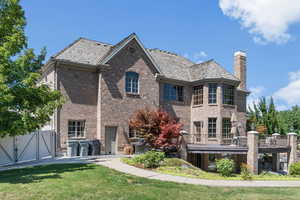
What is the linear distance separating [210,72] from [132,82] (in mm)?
8081

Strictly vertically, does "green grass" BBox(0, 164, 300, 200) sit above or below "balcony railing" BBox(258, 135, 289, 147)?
below

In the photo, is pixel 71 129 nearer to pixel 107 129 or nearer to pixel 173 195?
pixel 107 129

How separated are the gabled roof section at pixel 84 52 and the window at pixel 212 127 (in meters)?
11.9

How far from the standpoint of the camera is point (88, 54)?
21344mm

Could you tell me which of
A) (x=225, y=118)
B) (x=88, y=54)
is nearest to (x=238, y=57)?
(x=225, y=118)

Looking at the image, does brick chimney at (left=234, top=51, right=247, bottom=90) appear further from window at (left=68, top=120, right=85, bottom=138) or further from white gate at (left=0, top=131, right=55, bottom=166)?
white gate at (left=0, top=131, right=55, bottom=166)

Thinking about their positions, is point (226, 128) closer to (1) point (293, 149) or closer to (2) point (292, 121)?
(1) point (293, 149)

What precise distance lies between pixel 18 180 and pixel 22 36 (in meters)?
6.57

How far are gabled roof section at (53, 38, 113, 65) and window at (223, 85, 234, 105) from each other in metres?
12.0

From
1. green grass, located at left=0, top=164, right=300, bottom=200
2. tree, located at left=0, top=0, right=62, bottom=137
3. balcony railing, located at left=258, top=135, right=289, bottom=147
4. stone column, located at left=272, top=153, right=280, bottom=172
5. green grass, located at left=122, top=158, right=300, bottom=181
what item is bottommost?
stone column, located at left=272, top=153, right=280, bottom=172

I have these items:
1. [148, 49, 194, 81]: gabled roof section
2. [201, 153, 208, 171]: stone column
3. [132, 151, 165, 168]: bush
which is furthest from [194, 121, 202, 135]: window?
[132, 151, 165, 168]: bush

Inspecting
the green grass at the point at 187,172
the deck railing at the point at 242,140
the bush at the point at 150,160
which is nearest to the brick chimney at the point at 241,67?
the deck railing at the point at 242,140

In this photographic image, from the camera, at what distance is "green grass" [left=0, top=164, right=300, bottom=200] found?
331 inches

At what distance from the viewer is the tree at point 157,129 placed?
1833 centimetres
